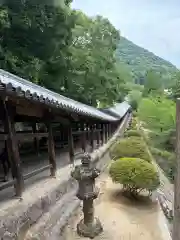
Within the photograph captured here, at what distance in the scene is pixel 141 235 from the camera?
6.07 metres

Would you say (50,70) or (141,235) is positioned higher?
(50,70)

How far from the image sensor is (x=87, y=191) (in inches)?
213

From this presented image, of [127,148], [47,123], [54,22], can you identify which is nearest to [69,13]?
[54,22]

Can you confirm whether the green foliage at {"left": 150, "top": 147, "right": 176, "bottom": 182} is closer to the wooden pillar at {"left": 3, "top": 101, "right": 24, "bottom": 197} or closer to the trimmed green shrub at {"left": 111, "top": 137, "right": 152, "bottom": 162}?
the trimmed green shrub at {"left": 111, "top": 137, "right": 152, "bottom": 162}

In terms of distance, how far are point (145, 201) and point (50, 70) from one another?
9.60 meters

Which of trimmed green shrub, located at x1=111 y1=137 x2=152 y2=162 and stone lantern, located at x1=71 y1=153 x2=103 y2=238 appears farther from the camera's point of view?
trimmed green shrub, located at x1=111 y1=137 x2=152 y2=162

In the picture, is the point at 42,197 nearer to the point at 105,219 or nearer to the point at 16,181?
the point at 16,181

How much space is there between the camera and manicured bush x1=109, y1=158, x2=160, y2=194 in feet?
26.9

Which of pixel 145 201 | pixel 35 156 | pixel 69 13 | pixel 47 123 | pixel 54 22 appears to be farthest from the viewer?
pixel 69 13

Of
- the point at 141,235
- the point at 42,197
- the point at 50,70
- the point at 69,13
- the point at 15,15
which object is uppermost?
the point at 69,13

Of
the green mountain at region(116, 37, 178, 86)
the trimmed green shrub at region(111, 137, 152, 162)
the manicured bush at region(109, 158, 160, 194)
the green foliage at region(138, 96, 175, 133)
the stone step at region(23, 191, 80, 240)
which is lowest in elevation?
the stone step at region(23, 191, 80, 240)

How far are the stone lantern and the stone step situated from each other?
1.47 ft

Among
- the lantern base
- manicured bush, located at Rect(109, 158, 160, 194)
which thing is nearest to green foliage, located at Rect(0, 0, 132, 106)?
manicured bush, located at Rect(109, 158, 160, 194)

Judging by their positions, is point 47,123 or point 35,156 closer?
point 47,123
